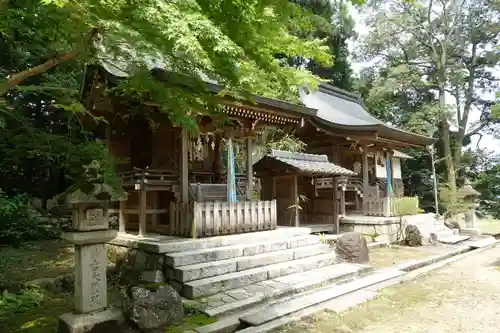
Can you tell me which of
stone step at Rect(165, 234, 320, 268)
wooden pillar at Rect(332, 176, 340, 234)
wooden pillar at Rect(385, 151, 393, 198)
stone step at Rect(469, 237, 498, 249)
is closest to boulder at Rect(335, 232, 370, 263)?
stone step at Rect(165, 234, 320, 268)

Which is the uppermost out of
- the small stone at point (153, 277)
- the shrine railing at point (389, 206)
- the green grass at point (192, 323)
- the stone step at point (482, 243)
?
the shrine railing at point (389, 206)

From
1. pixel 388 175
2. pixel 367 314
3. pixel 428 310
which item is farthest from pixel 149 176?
pixel 388 175

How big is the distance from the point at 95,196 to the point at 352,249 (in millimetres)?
6228

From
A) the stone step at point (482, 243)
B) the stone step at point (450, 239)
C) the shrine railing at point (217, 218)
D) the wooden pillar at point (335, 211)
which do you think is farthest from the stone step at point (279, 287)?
the stone step at point (482, 243)

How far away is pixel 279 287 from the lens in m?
6.40

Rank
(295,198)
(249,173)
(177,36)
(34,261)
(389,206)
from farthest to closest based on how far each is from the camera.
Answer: (389,206)
(295,198)
(249,173)
(34,261)
(177,36)

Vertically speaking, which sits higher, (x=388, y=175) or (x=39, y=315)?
(x=388, y=175)

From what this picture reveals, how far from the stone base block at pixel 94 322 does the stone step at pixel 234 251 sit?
5.01 feet

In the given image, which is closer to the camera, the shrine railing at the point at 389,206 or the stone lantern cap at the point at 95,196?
the stone lantern cap at the point at 95,196

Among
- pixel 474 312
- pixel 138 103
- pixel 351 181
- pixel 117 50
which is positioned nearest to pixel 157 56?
pixel 117 50

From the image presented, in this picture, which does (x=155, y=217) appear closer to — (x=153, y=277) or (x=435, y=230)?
(x=153, y=277)

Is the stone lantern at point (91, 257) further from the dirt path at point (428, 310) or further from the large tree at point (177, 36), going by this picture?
the dirt path at point (428, 310)

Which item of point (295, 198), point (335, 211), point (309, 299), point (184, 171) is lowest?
point (309, 299)

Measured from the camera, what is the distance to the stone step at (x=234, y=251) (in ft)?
21.1
